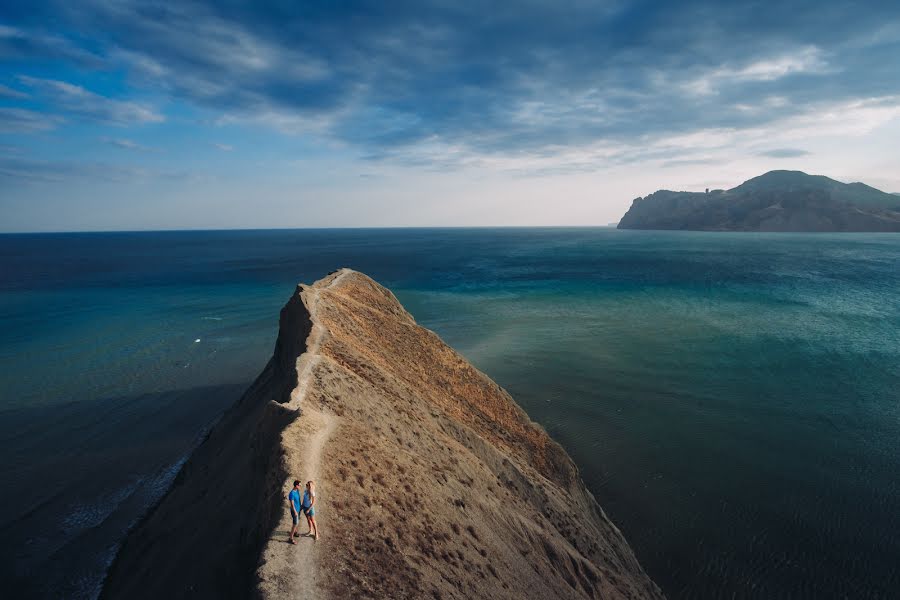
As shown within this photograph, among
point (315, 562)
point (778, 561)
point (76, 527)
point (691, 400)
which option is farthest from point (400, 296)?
point (315, 562)

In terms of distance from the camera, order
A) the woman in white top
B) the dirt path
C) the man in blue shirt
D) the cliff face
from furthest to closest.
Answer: the cliff face, the woman in white top, the man in blue shirt, the dirt path

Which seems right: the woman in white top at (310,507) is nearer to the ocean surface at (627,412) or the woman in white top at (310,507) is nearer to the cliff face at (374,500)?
the cliff face at (374,500)

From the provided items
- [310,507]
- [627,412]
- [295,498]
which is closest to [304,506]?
[310,507]

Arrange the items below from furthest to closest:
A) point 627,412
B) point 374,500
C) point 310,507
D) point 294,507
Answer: point 627,412 → point 374,500 → point 310,507 → point 294,507

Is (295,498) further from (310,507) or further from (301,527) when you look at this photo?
(301,527)

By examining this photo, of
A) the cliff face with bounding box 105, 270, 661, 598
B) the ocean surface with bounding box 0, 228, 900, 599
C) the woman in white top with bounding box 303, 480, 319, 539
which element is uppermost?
the woman in white top with bounding box 303, 480, 319, 539

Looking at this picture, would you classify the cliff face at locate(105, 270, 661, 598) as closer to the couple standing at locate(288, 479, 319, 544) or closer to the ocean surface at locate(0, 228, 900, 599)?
the couple standing at locate(288, 479, 319, 544)

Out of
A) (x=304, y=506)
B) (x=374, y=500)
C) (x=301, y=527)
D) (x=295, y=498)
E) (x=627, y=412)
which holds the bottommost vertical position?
(x=627, y=412)

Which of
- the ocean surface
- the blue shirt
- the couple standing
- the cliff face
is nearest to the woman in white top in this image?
the couple standing
